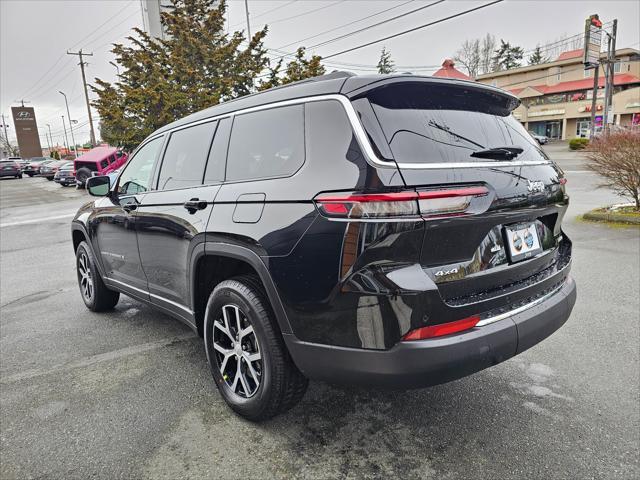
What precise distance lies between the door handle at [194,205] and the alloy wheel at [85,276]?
92.1 inches

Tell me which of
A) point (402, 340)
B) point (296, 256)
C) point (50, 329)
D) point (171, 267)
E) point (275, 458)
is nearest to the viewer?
Result: point (402, 340)

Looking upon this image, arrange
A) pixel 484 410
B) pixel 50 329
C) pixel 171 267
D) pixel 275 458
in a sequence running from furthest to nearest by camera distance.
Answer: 1. pixel 50 329
2. pixel 171 267
3. pixel 484 410
4. pixel 275 458

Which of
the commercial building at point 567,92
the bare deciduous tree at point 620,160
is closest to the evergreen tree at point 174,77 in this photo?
the bare deciduous tree at point 620,160

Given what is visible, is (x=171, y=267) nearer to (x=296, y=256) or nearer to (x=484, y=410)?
(x=296, y=256)

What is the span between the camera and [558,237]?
8.80 ft

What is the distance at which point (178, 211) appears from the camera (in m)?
3.01

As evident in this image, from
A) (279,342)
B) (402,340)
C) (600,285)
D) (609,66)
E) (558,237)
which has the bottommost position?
(600,285)

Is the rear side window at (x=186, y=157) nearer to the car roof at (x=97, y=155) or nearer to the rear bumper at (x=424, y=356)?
the rear bumper at (x=424, y=356)

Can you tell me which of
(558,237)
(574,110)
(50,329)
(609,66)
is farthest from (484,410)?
(574,110)

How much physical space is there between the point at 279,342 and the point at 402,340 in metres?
0.71

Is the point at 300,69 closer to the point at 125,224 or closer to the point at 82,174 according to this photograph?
the point at 82,174

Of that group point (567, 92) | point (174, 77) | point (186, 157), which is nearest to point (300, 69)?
point (174, 77)

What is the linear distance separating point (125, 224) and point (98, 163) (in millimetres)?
20807


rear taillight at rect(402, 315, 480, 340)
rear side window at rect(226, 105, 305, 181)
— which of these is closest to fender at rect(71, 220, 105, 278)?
rear side window at rect(226, 105, 305, 181)
